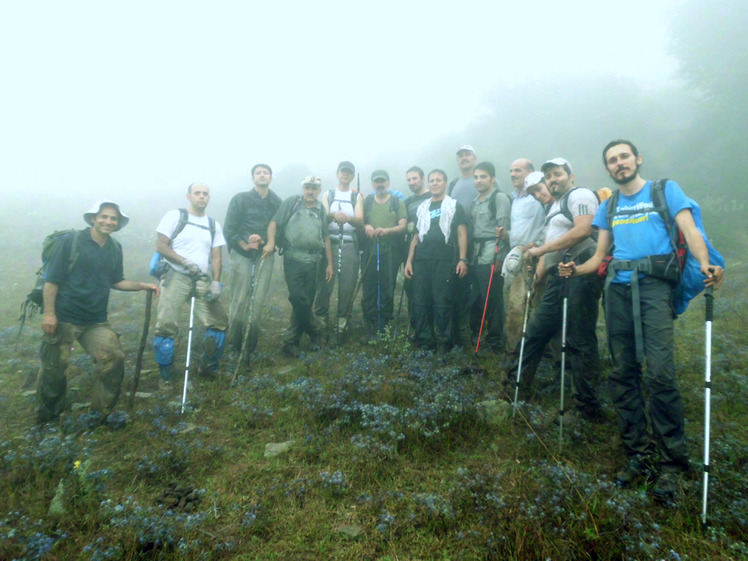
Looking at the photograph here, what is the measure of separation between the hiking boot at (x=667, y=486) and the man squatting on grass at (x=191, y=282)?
5.80 metres

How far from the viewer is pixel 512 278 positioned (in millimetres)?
6289

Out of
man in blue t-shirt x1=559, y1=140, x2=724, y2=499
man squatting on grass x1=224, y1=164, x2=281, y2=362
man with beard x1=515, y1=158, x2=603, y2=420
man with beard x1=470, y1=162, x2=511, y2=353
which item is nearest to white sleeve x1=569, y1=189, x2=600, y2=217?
man with beard x1=515, y1=158, x2=603, y2=420

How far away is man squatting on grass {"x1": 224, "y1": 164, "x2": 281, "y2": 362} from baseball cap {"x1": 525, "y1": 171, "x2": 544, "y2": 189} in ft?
14.5

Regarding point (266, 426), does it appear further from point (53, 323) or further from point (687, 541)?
point (687, 541)

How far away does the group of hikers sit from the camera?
12.5 feet

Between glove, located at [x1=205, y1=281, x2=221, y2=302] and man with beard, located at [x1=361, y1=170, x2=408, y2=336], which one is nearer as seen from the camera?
glove, located at [x1=205, y1=281, x2=221, y2=302]

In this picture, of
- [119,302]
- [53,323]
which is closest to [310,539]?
[53,323]

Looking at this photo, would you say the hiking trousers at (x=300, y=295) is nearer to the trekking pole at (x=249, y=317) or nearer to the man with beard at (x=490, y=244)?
the trekking pole at (x=249, y=317)

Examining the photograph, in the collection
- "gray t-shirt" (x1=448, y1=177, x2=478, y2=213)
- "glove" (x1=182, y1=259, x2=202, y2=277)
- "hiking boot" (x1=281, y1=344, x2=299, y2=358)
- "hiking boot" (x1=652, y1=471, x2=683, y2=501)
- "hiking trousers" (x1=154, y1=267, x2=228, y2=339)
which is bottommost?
"hiking boot" (x1=281, y1=344, x2=299, y2=358)

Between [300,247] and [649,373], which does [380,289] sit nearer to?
[300,247]

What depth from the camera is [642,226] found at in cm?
387

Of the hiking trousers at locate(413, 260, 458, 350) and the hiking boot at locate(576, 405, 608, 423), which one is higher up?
the hiking trousers at locate(413, 260, 458, 350)

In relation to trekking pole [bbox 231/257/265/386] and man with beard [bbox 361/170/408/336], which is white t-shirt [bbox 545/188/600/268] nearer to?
man with beard [bbox 361/170/408/336]

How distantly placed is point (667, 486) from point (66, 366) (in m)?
6.48
